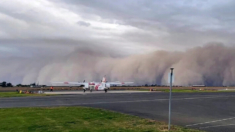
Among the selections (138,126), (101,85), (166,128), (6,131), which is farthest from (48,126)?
(101,85)

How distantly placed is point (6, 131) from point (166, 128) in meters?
8.26

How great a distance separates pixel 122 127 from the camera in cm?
1472

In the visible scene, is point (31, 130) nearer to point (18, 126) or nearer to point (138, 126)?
point (18, 126)

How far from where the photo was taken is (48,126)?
14750mm

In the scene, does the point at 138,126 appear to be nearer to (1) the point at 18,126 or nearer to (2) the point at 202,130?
(2) the point at 202,130

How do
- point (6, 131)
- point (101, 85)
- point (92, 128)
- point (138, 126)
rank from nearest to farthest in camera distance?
point (6, 131), point (92, 128), point (138, 126), point (101, 85)

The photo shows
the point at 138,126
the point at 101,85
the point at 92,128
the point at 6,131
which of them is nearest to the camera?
the point at 6,131

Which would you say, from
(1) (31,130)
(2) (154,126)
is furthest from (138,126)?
(1) (31,130)

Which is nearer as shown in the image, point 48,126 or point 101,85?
point 48,126

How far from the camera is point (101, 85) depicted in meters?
79.9

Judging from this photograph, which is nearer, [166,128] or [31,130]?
[31,130]

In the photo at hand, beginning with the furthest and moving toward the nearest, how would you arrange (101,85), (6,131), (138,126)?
(101,85) → (138,126) → (6,131)

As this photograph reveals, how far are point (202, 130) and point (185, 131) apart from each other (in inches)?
54.0

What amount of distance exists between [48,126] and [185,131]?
7296 mm
